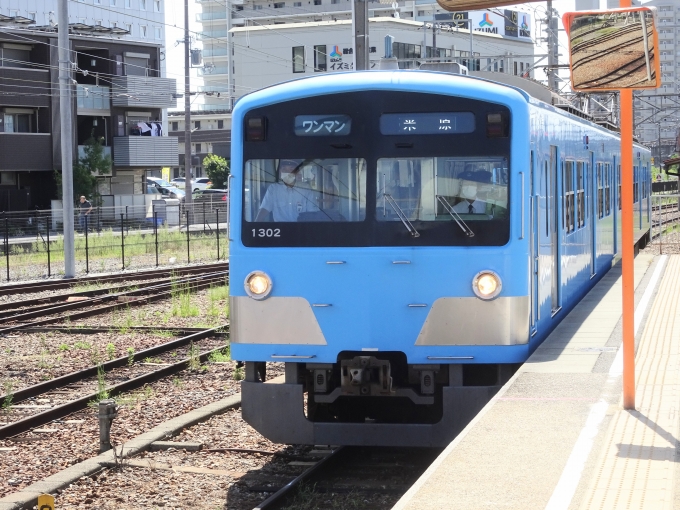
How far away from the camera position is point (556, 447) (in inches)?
232

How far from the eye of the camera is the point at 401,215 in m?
7.43

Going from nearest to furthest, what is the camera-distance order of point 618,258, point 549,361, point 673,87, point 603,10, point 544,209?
point 603,10
point 549,361
point 544,209
point 618,258
point 673,87

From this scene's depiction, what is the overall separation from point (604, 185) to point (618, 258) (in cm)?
343

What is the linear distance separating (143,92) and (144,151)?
300 cm

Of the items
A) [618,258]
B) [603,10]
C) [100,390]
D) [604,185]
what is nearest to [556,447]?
[603,10]

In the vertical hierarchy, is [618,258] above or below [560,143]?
below

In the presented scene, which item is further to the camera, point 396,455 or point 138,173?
point 138,173

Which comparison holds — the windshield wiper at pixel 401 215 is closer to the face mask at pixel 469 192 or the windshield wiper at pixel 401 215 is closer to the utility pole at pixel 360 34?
the face mask at pixel 469 192

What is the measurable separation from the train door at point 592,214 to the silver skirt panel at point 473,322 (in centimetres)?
613

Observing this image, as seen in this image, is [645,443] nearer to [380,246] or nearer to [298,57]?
[380,246]

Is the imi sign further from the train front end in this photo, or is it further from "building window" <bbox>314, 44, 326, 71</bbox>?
the train front end

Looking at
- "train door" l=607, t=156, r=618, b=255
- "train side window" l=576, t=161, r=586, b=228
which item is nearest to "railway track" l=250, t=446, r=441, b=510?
"train side window" l=576, t=161, r=586, b=228

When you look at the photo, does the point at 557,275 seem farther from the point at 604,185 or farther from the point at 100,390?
the point at 604,185

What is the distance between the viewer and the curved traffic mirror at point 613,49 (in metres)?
6.23
